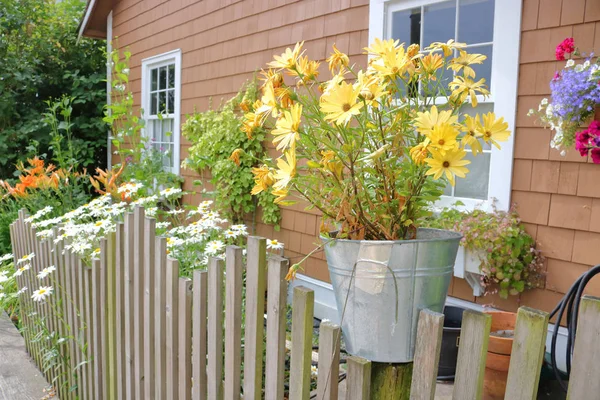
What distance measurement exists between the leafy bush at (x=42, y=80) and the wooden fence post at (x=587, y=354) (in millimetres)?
8310

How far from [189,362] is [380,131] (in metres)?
0.95

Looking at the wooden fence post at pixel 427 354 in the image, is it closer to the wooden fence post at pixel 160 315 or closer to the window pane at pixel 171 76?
the wooden fence post at pixel 160 315

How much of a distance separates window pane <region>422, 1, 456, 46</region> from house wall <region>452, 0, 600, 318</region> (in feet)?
1.76

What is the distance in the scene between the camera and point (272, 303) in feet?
4.15

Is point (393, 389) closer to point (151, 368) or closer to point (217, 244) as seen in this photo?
point (151, 368)

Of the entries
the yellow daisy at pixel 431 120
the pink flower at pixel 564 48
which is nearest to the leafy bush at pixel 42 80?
the pink flower at pixel 564 48

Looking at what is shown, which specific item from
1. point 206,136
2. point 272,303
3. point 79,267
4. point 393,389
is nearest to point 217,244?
point 79,267

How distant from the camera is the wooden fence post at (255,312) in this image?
131cm

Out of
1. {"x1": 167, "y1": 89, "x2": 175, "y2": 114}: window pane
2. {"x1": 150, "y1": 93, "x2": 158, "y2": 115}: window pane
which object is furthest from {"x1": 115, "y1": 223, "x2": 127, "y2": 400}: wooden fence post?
{"x1": 150, "y1": 93, "x2": 158, "y2": 115}: window pane

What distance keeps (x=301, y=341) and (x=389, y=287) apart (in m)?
0.23

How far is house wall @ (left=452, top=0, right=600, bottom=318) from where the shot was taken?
9.00 ft

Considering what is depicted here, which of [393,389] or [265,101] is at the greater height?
[265,101]

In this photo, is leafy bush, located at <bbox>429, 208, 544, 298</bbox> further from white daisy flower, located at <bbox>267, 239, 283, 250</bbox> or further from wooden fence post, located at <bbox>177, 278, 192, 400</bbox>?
wooden fence post, located at <bbox>177, 278, 192, 400</bbox>

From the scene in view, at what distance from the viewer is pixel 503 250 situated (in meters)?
2.90
